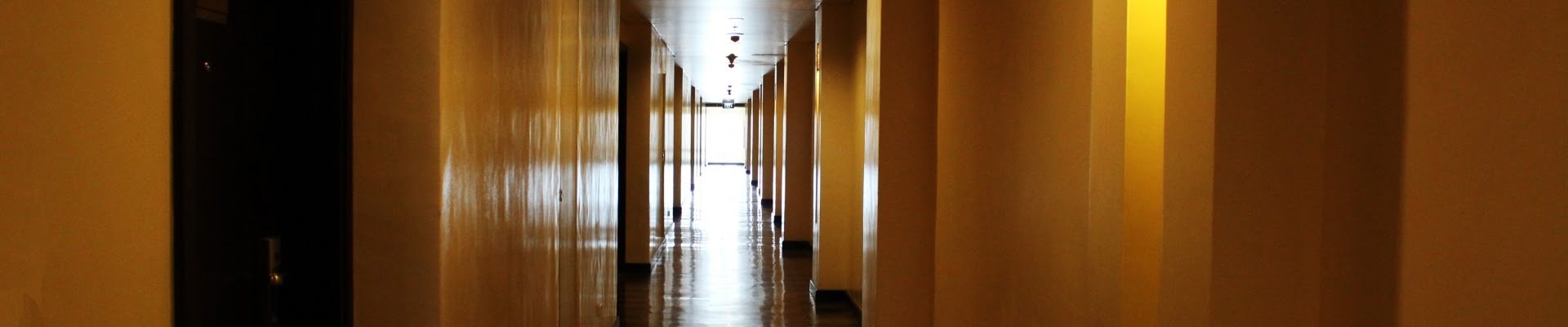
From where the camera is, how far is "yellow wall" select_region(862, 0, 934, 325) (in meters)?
5.95

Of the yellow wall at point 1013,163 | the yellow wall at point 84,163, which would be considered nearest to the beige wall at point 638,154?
the yellow wall at point 1013,163

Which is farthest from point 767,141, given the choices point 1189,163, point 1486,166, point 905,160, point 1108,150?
point 1486,166

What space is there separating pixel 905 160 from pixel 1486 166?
14.7 ft

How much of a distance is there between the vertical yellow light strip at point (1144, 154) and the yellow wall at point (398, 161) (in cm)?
301

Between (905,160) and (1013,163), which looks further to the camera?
(905,160)

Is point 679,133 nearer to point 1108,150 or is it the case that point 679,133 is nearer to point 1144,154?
point 1144,154

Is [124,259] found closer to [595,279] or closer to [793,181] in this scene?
[595,279]

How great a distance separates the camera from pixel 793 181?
44.8ft

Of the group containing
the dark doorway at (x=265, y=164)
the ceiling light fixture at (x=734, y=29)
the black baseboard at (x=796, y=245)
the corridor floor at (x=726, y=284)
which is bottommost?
the corridor floor at (x=726, y=284)

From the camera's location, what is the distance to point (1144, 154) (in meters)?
5.05

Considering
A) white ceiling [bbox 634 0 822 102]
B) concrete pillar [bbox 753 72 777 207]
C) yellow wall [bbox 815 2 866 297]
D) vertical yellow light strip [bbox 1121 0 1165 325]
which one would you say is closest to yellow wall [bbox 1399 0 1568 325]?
vertical yellow light strip [bbox 1121 0 1165 325]

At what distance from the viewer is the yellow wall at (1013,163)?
161 inches

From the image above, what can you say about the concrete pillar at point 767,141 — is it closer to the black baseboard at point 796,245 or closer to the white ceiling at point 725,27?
the white ceiling at point 725,27

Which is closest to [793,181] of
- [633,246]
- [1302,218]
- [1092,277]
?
[633,246]
